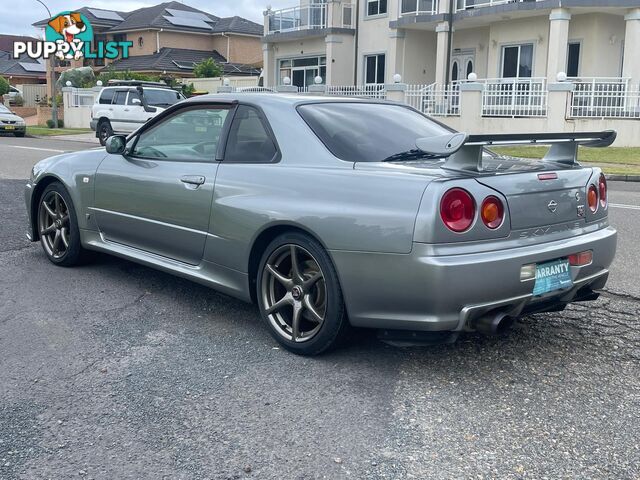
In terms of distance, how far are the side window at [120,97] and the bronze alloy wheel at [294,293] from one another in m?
20.7

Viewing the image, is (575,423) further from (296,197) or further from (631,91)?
(631,91)

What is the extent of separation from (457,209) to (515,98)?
1961cm

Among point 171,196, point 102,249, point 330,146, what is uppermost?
point 330,146

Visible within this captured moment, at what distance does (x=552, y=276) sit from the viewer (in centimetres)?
405

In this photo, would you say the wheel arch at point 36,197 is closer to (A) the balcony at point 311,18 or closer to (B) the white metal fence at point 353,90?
(B) the white metal fence at point 353,90

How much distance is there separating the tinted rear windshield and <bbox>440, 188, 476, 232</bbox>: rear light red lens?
0.74m

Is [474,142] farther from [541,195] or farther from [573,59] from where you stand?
[573,59]

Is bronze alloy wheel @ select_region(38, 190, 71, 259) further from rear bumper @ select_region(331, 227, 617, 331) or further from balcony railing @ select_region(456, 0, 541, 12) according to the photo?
balcony railing @ select_region(456, 0, 541, 12)

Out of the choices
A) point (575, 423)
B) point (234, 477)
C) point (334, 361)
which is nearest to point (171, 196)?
point (334, 361)

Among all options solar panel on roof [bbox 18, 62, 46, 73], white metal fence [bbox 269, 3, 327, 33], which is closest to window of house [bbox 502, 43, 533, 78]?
white metal fence [bbox 269, 3, 327, 33]

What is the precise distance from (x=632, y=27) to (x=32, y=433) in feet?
80.5

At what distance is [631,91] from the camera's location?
839 inches

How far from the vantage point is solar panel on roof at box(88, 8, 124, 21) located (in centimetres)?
5906

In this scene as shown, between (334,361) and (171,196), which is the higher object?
(171,196)
